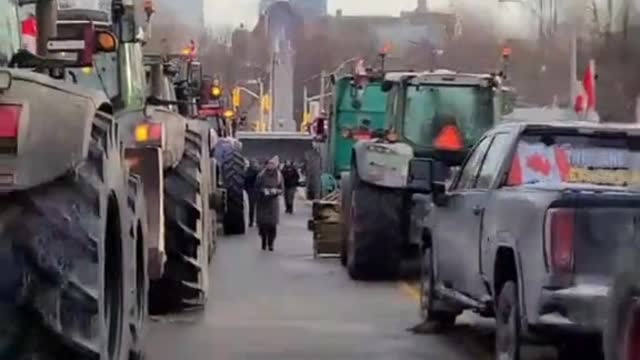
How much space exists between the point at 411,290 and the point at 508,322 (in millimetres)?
7205

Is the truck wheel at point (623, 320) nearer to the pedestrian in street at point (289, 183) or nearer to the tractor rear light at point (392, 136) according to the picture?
the tractor rear light at point (392, 136)

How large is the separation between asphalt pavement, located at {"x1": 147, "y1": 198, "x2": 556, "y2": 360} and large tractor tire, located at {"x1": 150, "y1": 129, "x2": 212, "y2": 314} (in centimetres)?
22

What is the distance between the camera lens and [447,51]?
83000mm

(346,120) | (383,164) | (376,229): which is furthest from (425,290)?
(346,120)

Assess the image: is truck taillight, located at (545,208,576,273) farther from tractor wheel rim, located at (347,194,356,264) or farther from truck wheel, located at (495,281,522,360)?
tractor wheel rim, located at (347,194,356,264)

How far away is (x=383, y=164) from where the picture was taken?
Answer: 17734 millimetres

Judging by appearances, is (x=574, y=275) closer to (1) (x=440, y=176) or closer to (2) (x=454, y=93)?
(1) (x=440, y=176)

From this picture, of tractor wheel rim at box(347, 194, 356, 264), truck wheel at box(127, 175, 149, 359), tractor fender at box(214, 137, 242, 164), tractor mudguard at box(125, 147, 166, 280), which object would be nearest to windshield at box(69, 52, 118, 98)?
Result: tractor mudguard at box(125, 147, 166, 280)

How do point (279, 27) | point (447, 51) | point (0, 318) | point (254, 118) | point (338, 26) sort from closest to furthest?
point (0, 318) → point (447, 51) → point (279, 27) → point (254, 118) → point (338, 26)

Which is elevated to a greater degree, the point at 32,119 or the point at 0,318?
the point at 32,119

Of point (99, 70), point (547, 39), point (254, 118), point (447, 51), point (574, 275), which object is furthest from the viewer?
point (254, 118)

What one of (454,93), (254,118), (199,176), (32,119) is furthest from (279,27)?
(32,119)

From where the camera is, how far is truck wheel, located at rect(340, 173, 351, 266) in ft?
63.3

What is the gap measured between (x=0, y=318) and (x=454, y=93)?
14.3m
